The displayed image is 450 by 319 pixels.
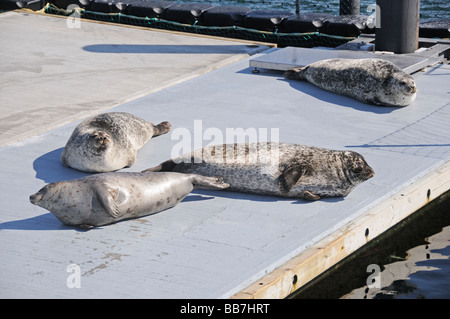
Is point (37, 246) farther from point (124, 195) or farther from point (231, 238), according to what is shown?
point (231, 238)

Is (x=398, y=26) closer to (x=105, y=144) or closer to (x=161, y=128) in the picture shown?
(x=161, y=128)

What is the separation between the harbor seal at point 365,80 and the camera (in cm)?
908

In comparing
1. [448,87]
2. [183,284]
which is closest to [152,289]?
[183,284]

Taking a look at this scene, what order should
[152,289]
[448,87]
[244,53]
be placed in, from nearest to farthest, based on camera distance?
[152,289], [448,87], [244,53]

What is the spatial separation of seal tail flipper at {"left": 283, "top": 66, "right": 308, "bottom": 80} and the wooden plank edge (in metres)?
3.26

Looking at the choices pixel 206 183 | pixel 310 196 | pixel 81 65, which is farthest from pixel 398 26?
pixel 206 183

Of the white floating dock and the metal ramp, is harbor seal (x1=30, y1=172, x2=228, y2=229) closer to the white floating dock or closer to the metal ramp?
the white floating dock

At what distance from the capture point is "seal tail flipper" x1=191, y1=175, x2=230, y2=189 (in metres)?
6.45

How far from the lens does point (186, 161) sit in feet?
22.3

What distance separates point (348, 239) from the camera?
5988mm
